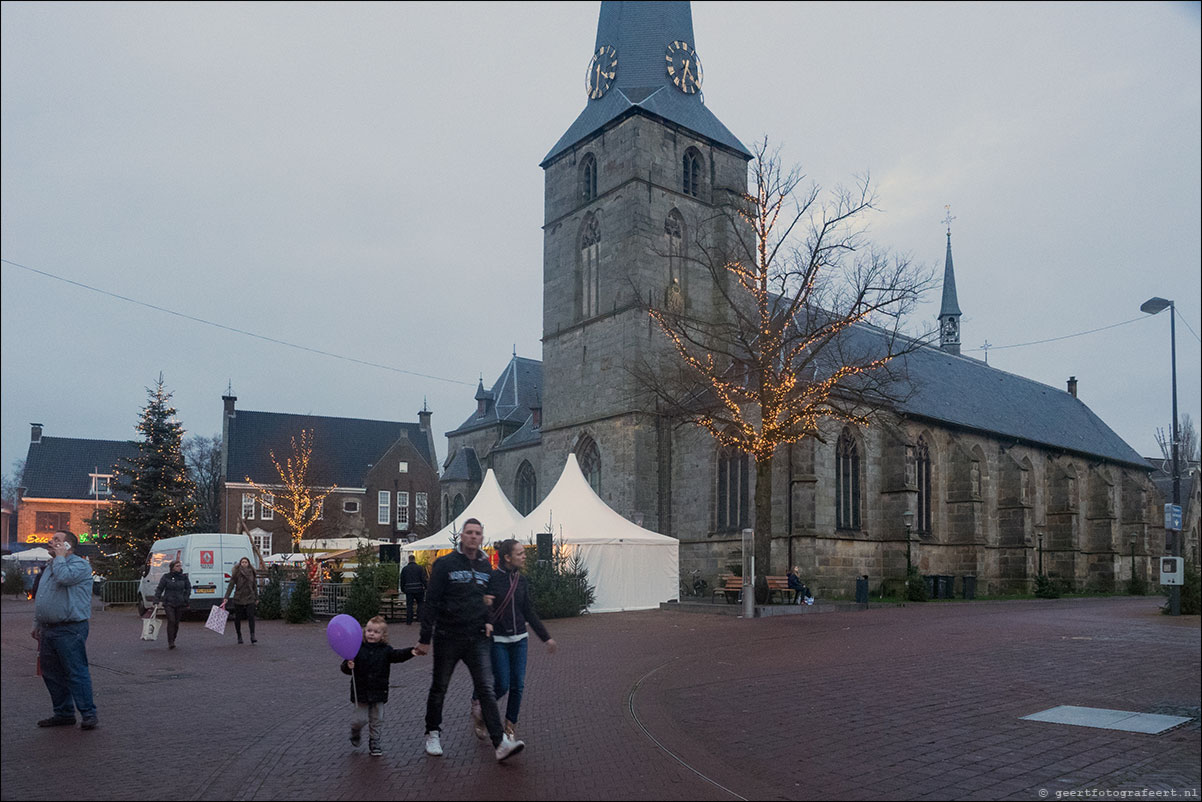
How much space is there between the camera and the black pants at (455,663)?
7344 millimetres

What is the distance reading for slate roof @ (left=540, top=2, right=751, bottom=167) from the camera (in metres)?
41.1

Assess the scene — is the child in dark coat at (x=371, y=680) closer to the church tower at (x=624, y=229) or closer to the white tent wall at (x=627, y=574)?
the white tent wall at (x=627, y=574)

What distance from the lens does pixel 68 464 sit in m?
13.9

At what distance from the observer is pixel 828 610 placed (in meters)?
26.8

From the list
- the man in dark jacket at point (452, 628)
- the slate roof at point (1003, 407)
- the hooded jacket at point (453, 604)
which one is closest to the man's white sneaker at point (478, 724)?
the man in dark jacket at point (452, 628)

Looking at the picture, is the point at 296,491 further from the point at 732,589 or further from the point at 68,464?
the point at 68,464

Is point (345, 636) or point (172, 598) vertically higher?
point (345, 636)

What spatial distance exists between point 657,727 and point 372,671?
9.14 ft

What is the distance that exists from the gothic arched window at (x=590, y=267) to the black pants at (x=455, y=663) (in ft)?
109

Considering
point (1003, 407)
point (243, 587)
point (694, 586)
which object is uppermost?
point (1003, 407)

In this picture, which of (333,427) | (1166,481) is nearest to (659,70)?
(333,427)

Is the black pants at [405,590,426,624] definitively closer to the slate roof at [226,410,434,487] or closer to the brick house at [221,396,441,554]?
the brick house at [221,396,441,554]

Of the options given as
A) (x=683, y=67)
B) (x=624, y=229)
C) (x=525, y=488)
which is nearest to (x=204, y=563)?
(x=624, y=229)

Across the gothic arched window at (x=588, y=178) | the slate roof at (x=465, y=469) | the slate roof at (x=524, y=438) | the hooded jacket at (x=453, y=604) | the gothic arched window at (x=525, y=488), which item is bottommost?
the hooded jacket at (x=453, y=604)
